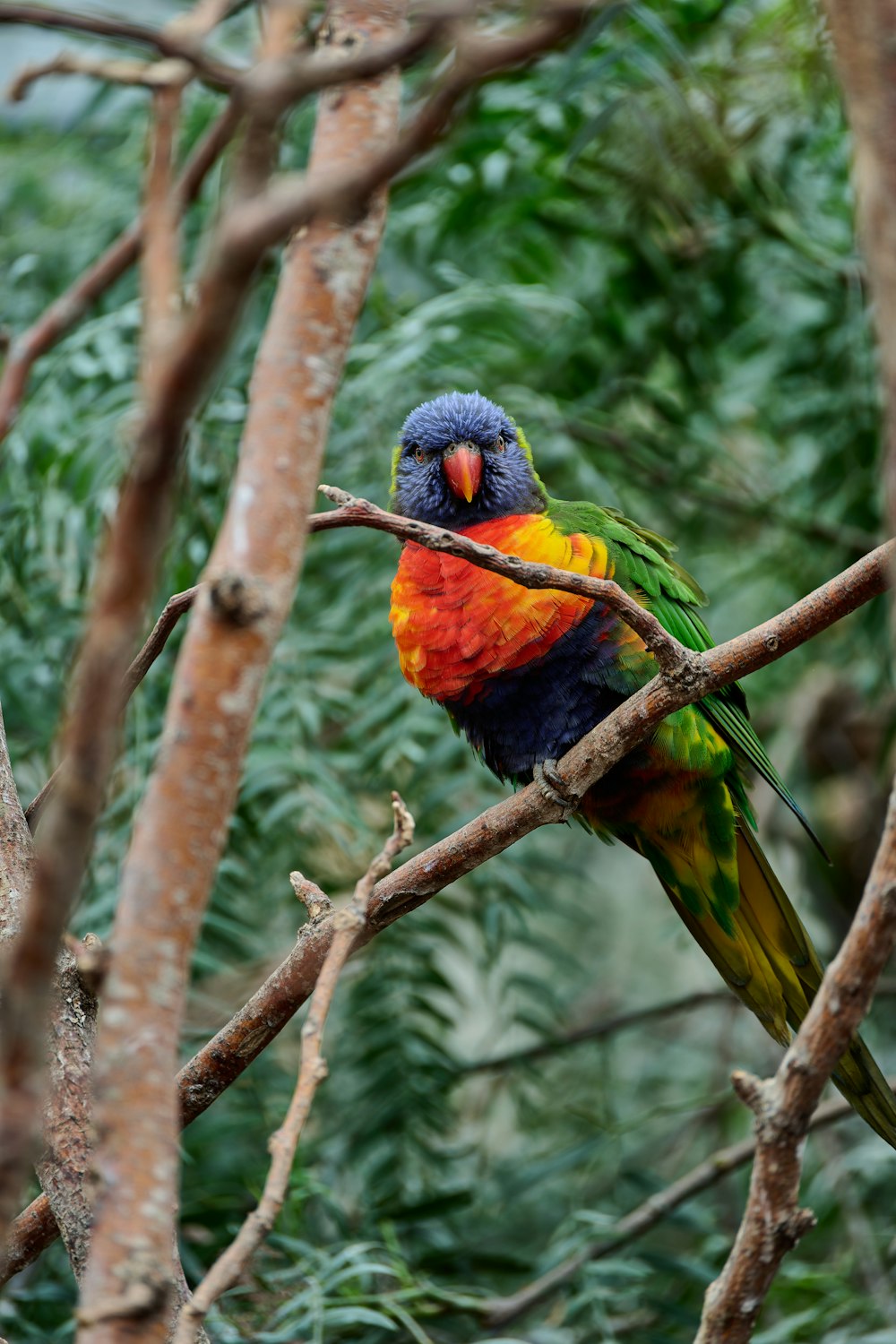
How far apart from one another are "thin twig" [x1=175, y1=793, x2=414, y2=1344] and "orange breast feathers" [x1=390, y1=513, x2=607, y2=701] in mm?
934

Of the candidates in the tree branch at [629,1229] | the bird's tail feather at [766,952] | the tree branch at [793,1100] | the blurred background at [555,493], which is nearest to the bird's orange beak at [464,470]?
the blurred background at [555,493]

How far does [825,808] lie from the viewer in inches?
150

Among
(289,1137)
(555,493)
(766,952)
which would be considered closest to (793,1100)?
(289,1137)

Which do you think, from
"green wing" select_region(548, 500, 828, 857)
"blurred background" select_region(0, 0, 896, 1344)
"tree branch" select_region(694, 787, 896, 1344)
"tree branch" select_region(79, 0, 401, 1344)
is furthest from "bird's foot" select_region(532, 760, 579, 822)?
"tree branch" select_region(79, 0, 401, 1344)

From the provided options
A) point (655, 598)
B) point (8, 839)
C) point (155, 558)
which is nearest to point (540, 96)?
point (655, 598)

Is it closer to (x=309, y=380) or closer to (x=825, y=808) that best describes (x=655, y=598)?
(x=309, y=380)

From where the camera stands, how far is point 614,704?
6.51 feet

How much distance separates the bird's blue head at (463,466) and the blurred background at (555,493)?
15 cm

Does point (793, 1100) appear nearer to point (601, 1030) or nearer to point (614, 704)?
point (614, 704)

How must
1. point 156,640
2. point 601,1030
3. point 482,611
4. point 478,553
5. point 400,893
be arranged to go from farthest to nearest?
1. point 601,1030
2. point 482,611
3. point 400,893
4. point 156,640
5. point 478,553

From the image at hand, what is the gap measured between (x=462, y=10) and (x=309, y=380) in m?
0.26

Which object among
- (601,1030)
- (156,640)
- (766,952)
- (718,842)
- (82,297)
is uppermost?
(82,297)

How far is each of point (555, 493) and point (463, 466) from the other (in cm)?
78

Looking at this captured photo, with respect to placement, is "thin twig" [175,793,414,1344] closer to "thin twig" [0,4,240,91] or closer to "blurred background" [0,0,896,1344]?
"thin twig" [0,4,240,91]
